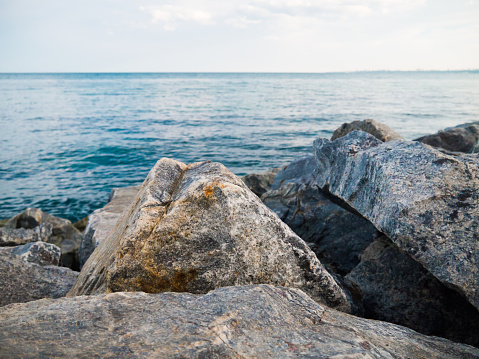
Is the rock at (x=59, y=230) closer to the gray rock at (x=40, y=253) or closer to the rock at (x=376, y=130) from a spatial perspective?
the gray rock at (x=40, y=253)

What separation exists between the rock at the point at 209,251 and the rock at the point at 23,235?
6646 millimetres

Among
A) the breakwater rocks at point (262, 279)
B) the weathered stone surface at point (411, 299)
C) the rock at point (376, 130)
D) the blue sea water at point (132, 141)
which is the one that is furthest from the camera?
the blue sea water at point (132, 141)

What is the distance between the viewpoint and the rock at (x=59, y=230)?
8.57 metres

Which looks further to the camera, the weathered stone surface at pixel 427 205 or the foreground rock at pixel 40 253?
the foreground rock at pixel 40 253

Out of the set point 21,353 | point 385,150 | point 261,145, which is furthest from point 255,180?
point 261,145

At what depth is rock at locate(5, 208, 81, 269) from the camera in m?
8.57

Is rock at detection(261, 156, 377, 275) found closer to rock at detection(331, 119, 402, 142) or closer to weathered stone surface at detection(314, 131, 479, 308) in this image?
weathered stone surface at detection(314, 131, 479, 308)

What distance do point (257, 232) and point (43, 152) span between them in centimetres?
2034

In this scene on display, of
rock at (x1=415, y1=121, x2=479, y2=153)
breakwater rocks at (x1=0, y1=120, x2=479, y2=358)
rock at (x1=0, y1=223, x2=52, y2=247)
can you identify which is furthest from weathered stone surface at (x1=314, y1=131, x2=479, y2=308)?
rock at (x1=0, y1=223, x2=52, y2=247)

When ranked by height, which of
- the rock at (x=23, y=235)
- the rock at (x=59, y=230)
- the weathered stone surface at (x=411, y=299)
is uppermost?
the weathered stone surface at (x=411, y=299)

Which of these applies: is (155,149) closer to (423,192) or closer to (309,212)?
(309,212)

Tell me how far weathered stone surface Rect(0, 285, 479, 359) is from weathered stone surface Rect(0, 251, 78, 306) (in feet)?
6.90

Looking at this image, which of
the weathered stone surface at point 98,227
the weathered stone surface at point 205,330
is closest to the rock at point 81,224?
the weathered stone surface at point 98,227

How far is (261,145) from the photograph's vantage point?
20.6 m
